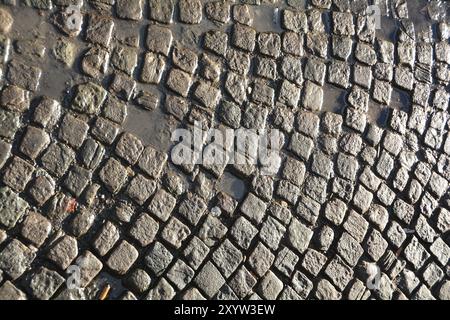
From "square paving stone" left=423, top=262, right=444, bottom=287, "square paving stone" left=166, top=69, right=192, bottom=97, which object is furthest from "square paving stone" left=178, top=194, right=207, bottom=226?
"square paving stone" left=423, top=262, right=444, bottom=287

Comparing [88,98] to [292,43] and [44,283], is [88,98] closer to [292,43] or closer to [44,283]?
[44,283]

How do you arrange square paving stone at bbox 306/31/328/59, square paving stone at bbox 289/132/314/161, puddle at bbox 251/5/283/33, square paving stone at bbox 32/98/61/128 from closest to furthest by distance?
square paving stone at bbox 32/98/61/128, square paving stone at bbox 289/132/314/161, puddle at bbox 251/5/283/33, square paving stone at bbox 306/31/328/59

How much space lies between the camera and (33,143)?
4242 millimetres

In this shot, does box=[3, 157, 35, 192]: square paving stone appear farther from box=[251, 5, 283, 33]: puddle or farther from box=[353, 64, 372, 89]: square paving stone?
box=[353, 64, 372, 89]: square paving stone

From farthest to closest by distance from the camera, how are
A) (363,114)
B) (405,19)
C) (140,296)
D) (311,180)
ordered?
1. (405,19)
2. (363,114)
3. (311,180)
4. (140,296)

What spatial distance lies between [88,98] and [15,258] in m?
1.35

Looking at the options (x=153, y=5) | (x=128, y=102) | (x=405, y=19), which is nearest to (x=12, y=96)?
(x=128, y=102)

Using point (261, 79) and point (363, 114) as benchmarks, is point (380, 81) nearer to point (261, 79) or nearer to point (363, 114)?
point (363, 114)

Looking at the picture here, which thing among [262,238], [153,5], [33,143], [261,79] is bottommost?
[262,238]

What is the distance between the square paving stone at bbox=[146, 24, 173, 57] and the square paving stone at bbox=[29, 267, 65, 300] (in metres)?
2.01

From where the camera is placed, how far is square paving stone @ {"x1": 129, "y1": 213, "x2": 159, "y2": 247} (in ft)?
14.2

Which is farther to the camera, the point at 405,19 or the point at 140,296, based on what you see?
the point at 405,19

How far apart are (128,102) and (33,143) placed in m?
0.83

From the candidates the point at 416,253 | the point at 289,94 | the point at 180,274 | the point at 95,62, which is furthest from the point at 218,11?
the point at 416,253
